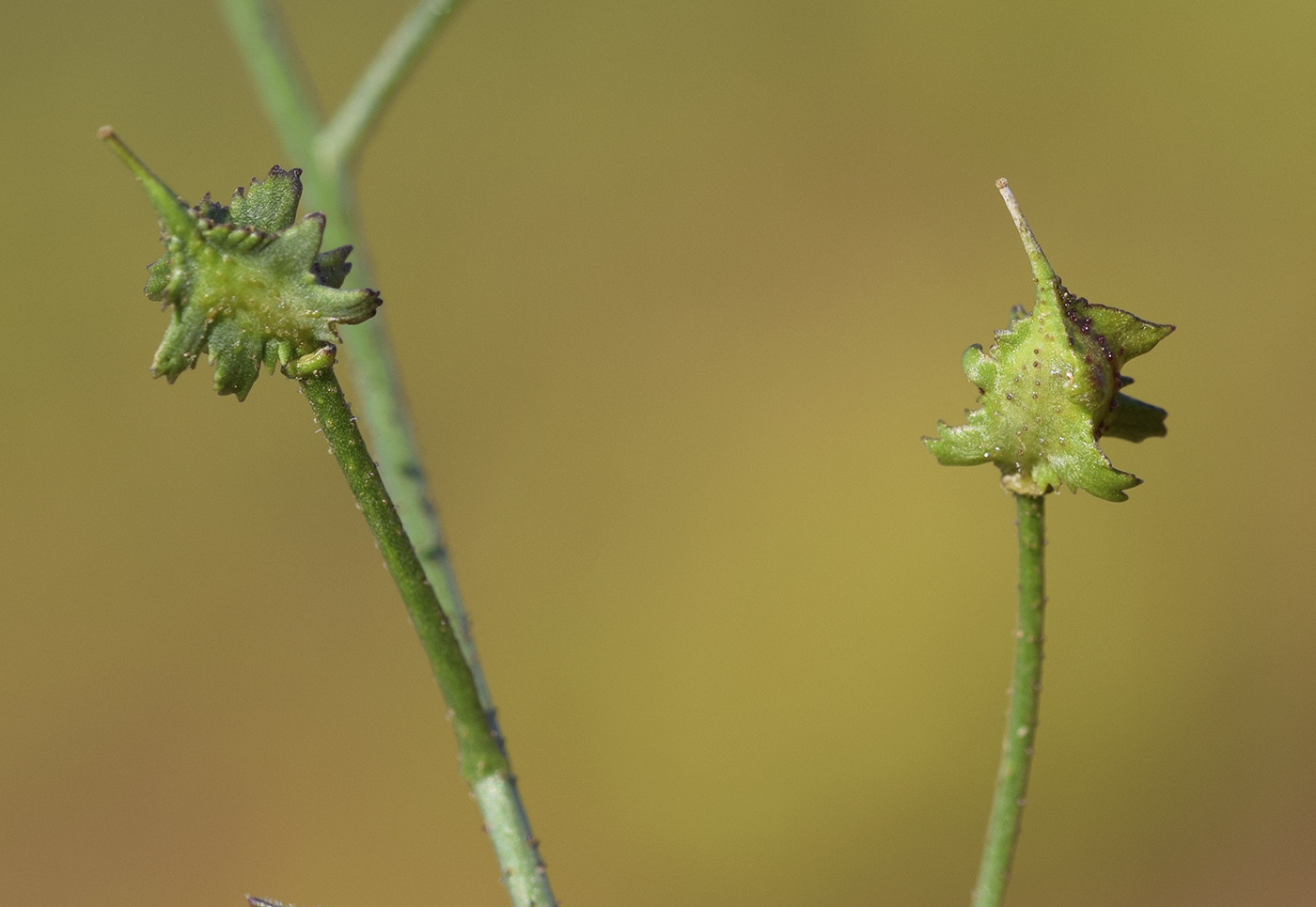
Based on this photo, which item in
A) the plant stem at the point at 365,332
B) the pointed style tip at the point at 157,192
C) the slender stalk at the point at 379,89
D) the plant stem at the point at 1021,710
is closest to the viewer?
the pointed style tip at the point at 157,192

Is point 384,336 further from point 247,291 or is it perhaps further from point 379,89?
point 247,291

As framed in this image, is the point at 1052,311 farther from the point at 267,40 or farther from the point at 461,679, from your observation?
the point at 267,40

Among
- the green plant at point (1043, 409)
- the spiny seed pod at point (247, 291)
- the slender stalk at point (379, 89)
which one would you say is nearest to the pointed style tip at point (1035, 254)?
the green plant at point (1043, 409)

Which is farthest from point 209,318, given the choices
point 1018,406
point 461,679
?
point 1018,406

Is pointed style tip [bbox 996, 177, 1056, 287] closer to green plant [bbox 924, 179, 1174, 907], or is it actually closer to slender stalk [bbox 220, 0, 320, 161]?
green plant [bbox 924, 179, 1174, 907]

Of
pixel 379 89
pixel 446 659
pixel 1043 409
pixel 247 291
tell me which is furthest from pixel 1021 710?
pixel 379 89

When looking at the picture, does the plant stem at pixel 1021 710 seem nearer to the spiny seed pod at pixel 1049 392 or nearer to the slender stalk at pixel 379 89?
the spiny seed pod at pixel 1049 392

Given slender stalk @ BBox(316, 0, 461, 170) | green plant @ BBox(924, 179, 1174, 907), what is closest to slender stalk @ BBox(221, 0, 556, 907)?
slender stalk @ BBox(316, 0, 461, 170)
